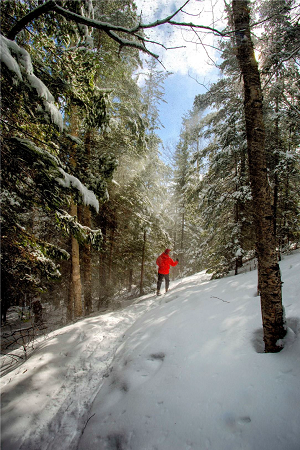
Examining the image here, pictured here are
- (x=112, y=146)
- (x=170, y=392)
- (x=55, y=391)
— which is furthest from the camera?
(x=112, y=146)

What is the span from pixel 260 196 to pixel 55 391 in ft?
14.6

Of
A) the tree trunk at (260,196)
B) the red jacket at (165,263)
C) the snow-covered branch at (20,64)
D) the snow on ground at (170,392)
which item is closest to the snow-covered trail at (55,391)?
the snow on ground at (170,392)

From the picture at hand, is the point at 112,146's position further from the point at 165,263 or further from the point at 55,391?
the point at 55,391

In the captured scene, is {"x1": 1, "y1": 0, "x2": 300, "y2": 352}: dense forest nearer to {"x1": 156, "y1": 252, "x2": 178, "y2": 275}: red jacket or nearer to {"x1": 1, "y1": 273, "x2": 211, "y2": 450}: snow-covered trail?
{"x1": 1, "y1": 273, "x2": 211, "y2": 450}: snow-covered trail

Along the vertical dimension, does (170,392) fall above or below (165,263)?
below

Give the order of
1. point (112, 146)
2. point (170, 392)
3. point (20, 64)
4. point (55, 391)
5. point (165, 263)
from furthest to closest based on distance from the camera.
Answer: point (165, 263)
point (112, 146)
point (55, 391)
point (20, 64)
point (170, 392)

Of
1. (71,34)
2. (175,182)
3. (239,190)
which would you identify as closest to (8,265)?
(71,34)

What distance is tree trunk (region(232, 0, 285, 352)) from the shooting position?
262 centimetres

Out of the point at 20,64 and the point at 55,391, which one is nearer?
the point at 20,64

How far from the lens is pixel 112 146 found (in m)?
7.93

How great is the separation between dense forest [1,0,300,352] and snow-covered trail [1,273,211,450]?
1573 millimetres

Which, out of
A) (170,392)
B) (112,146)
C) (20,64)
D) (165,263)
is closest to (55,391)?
(170,392)

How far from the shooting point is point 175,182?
2150 centimetres

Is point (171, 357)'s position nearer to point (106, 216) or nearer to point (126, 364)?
point (126, 364)
